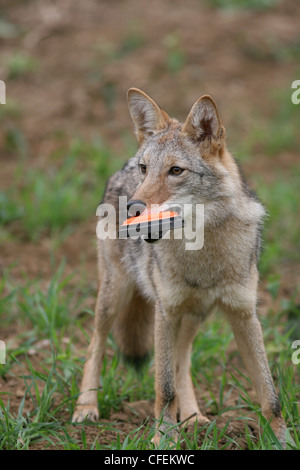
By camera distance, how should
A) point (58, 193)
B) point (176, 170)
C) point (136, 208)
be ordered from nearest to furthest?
1. point (136, 208)
2. point (176, 170)
3. point (58, 193)

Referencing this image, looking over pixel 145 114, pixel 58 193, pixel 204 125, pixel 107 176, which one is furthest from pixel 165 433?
pixel 107 176

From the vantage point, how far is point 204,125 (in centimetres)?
415

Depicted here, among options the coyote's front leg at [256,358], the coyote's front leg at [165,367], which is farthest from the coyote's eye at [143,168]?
the coyote's front leg at [256,358]

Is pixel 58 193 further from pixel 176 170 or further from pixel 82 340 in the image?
pixel 176 170

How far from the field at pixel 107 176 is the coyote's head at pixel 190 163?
1.37 meters

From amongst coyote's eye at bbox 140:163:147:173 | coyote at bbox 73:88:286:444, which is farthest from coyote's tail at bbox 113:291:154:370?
coyote's eye at bbox 140:163:147:173

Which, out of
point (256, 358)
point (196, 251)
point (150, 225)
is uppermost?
point (150, 225)

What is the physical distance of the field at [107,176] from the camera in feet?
14.8

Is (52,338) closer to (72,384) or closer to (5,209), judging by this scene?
(72,384)

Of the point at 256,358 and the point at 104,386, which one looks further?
the point at 104,386

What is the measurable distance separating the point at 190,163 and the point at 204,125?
0.30 metres

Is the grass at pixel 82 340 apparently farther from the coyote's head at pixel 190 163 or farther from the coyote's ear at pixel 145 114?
the coyote's ear at pixel 145 114

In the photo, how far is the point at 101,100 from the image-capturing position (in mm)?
10453

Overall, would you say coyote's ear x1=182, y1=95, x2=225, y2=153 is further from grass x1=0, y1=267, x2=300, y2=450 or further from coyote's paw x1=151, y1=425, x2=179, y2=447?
coyote's paw x1=151, y1=425, x2=179, y2=447
